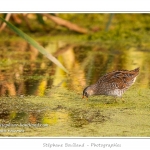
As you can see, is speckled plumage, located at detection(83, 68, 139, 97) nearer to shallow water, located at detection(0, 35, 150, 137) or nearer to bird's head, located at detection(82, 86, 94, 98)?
bird's head, located at detection(82, 86, 94, 98)

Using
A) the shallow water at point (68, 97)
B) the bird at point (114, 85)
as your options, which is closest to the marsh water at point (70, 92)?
the shallow water at point (68, 97)

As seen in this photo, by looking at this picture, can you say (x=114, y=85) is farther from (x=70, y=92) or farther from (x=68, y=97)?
(x=70, y=92)

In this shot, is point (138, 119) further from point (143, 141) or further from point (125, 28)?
point (125, 28)

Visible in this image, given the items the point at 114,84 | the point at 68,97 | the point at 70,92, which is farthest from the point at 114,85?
the point at 70,92

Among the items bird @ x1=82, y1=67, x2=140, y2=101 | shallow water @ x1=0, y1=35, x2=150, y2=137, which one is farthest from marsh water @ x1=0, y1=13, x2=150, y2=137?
bird @ x1=82, y1=67, x2=140, y2=101

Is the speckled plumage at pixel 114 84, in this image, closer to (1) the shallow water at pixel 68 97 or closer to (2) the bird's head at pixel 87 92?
(2) the bird's head at pixel 87 92

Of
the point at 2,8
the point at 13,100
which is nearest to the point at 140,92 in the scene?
the point at 13,100
